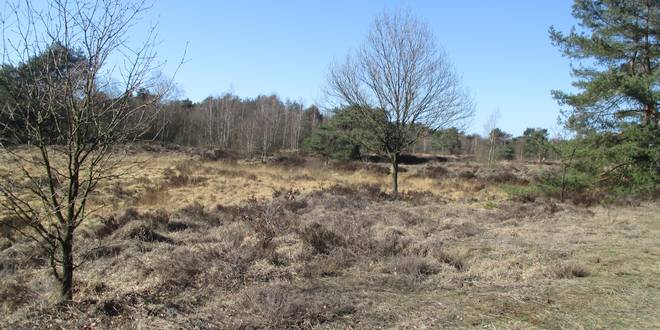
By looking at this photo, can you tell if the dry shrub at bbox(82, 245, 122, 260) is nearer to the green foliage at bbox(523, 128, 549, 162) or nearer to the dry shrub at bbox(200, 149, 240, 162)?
the green foliage at bbox(523, 128, 549, 162)

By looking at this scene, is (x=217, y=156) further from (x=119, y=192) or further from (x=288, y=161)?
(x=119, y=192)

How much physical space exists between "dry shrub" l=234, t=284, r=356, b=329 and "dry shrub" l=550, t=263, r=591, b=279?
2991 millimetres

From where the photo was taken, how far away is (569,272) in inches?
218

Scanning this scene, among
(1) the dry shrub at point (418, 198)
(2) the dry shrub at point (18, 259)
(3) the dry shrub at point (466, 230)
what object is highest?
(1) the dry shrub at point (418, 198)

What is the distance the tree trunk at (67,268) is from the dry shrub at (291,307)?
1.75 metres

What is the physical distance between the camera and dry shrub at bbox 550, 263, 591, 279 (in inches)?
216

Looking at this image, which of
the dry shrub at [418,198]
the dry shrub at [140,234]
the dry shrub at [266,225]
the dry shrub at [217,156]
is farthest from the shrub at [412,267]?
the dry shrub at [217,156]

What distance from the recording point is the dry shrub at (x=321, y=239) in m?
6.64

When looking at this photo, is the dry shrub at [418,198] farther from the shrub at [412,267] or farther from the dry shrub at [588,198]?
the shrub at [412,267]

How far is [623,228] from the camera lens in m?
9.52

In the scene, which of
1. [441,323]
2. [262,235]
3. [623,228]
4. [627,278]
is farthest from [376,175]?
[441,323]

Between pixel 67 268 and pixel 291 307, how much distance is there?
2.25 m

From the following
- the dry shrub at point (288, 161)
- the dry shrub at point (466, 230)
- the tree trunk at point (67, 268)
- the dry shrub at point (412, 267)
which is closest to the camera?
the tree trunk at point (67, 268)

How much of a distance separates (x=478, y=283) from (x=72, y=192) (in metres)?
4.59
